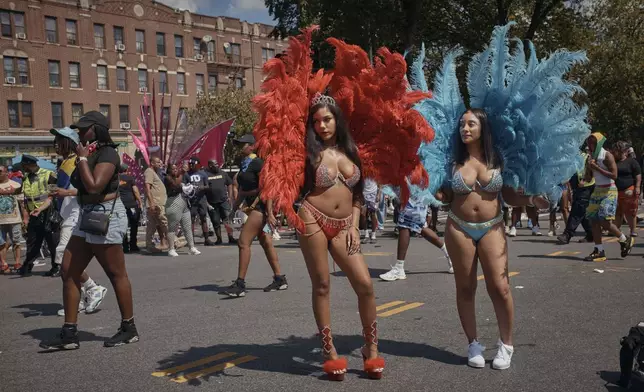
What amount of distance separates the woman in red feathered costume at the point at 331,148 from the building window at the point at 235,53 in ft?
154

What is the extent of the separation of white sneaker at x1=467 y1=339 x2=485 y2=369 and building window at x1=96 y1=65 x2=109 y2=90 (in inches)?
1605

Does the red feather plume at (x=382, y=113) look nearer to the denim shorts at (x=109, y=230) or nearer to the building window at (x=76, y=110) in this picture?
the denim shorts at (x=109, y=230)

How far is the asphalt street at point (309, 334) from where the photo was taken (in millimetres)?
4180

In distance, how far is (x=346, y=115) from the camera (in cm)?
451

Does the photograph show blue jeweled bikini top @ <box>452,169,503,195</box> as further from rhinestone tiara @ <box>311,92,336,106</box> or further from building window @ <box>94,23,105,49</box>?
building window @ <box>94,23,105,49</box>

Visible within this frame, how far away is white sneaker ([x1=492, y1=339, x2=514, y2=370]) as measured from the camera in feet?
14.0

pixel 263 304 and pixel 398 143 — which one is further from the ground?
pixel 398 143

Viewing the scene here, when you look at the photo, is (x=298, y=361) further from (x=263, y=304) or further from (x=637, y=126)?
(x=637, y=126)

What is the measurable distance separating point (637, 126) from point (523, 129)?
32046mm

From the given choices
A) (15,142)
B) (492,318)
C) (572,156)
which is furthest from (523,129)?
(15,142)

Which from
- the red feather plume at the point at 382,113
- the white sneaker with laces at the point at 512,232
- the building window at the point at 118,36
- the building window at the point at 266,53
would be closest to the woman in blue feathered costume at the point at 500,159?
the red feather plume at the point at 382,113

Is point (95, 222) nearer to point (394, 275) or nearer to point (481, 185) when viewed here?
point (481, 185)

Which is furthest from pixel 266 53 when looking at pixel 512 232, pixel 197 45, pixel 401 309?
pixel 401 309

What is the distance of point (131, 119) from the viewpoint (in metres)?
42.5
